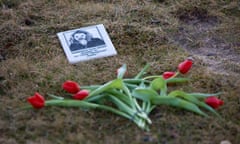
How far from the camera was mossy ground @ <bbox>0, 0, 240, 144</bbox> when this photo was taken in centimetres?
175

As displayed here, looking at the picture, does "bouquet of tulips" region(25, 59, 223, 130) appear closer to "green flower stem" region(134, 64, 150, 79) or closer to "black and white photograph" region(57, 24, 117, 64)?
"green flower stem" region(134, 64, 150, 79)

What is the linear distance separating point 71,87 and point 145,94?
303 mm

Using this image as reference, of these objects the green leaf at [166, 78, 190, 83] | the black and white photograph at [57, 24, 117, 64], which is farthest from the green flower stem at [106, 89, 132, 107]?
the black and white photograph at [57, 24, 117, 64]

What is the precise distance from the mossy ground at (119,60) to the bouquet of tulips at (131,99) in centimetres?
3

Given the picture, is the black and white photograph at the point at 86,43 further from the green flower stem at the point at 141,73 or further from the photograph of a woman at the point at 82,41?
the green flower stem at the point at 141,73

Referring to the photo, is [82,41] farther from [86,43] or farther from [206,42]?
[206,42]

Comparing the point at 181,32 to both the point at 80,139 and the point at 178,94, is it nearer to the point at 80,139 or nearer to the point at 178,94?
the point at 178,94

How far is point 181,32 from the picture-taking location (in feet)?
8.07

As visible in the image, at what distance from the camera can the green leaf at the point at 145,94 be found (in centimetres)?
182

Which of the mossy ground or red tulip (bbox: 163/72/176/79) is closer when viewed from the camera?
the mossy ground


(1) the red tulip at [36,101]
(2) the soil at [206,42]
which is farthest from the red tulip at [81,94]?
(2) the soil at [206,42]

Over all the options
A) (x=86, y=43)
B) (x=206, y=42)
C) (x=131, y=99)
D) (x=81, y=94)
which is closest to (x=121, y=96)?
(x=131, y=99)

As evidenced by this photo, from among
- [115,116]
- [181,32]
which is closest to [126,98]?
[115,116]

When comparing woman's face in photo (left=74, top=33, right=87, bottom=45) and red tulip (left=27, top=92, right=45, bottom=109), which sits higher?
red tulip (left=27, top=92, right=45, bottom=109)
